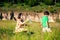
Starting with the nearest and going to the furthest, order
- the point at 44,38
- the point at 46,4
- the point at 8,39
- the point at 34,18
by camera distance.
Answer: the point at 44,38
the point at 8,39
the point at 34,18
the point at 46,4

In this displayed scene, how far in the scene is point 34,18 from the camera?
99.2 feet

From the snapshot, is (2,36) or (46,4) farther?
(46,4)

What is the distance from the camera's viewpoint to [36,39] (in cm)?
920

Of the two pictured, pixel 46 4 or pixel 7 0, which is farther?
pixel 7 0

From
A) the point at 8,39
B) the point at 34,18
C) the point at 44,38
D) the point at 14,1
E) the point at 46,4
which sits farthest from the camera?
the point at 14,1

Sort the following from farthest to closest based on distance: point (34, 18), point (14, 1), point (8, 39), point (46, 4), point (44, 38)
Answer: point (14, 1), point (46, 4), point (34, 18), point (8, 39), point (44, 38)

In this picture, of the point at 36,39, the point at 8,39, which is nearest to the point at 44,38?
the point at 36,39

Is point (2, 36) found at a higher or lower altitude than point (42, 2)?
higher

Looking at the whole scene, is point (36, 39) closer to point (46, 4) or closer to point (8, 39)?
point (8, 39)

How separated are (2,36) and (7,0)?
131 feet

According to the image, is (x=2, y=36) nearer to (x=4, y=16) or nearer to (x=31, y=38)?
(x=31, y=38)

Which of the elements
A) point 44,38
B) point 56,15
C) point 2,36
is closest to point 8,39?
point 2,36

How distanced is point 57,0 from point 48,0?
591 cm

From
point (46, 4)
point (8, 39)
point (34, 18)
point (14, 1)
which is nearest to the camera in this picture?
point (8, 39)
